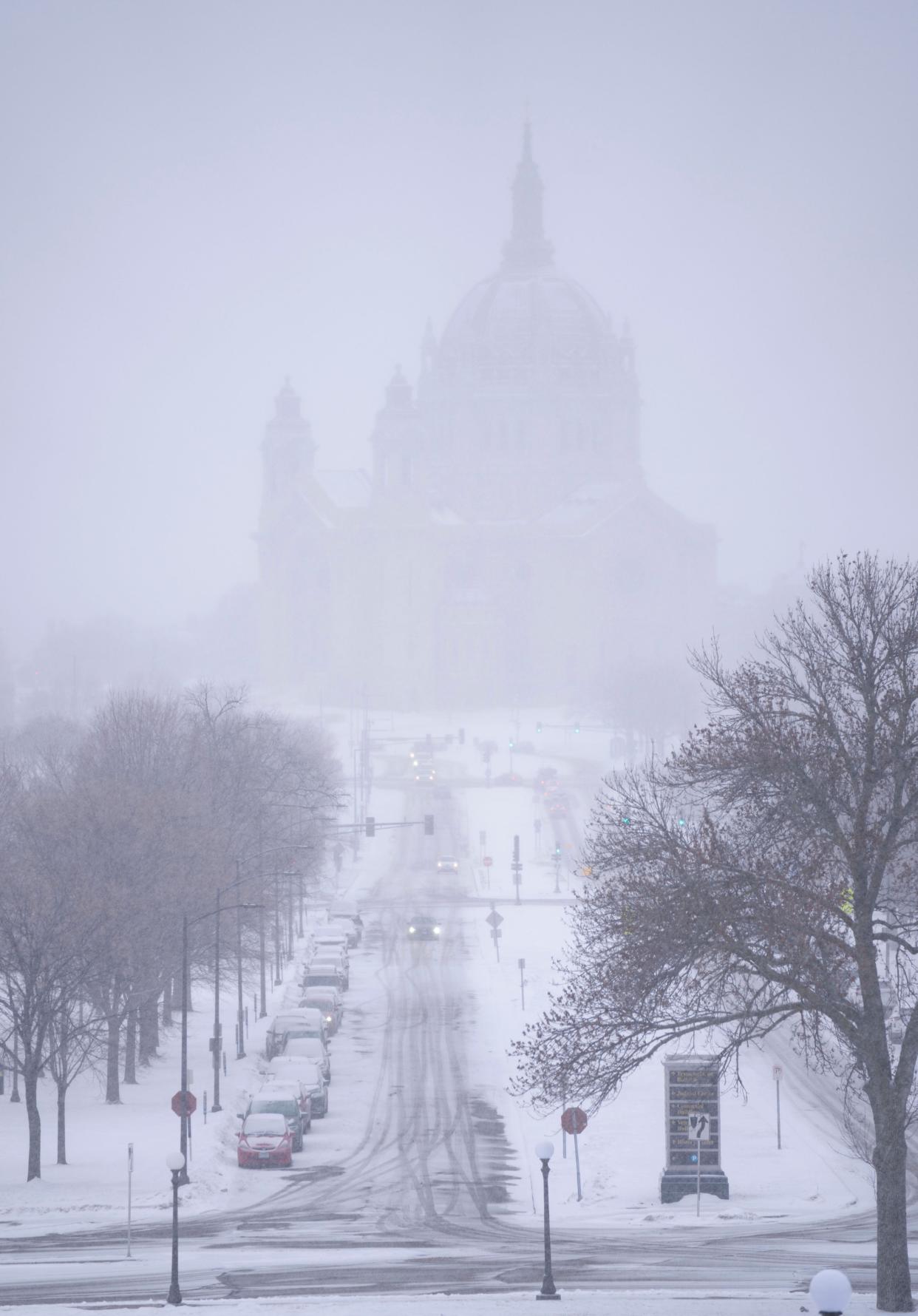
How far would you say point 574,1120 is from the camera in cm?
2919

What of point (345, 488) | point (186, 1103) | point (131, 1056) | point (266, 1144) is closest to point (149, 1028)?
point (131, 1056)

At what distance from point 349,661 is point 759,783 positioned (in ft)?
511

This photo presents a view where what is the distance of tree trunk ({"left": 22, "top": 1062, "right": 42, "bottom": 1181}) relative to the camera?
32.2m

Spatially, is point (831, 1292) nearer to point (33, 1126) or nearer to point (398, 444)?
point (33, 1126)

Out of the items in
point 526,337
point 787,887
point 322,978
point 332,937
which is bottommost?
point 322,978

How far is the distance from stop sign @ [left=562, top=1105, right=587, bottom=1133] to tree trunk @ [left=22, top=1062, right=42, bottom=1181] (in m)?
9.62

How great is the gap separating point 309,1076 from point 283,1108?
3.29 meters

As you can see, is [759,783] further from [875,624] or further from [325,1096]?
[325,1096]

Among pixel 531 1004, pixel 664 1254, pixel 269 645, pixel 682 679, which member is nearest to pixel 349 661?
pixel 269 645

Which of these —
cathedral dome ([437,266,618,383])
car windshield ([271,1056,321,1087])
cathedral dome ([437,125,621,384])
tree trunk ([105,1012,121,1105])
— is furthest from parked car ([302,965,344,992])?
cathedral dome ([437,266,618,383])

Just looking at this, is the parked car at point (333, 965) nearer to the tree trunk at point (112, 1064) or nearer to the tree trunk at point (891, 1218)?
the tree trunk at point (112, 1064)

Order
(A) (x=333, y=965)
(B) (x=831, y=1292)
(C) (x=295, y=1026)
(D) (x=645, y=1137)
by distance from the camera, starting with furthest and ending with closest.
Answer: (A) (x=333, y=965), (C) (x=295, y=1026), (D) (x=645, y=1137), (B) (x=831, y=1292)

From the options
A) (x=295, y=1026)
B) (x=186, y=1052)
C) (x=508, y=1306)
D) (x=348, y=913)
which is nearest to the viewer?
(x=508, y=1306)

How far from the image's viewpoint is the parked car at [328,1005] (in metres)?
48.8
